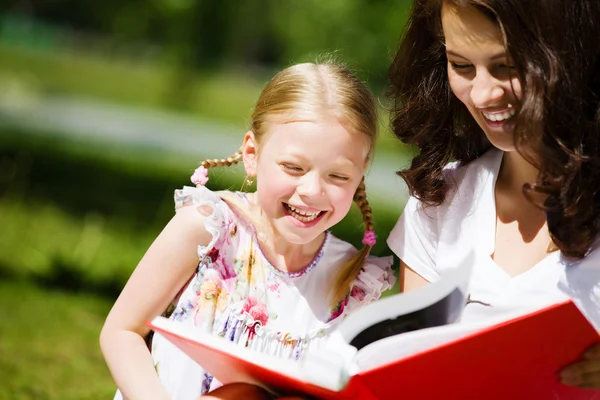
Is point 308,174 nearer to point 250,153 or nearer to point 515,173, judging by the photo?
point 250,153

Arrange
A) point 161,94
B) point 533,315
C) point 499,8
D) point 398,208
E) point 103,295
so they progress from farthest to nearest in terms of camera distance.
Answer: point 161,94 < point 398,208 < point 103,295 < point 499,8 < point 533,315

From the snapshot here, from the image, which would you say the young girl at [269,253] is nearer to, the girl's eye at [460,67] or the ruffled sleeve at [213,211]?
the ruffled sleeve at [213,211]

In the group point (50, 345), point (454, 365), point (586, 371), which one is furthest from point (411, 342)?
point (50, 345)

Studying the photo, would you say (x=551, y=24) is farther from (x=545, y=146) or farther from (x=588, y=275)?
(x=588, y=275)

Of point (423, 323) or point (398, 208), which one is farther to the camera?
point (398, 208)

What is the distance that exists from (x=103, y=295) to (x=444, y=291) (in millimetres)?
2863

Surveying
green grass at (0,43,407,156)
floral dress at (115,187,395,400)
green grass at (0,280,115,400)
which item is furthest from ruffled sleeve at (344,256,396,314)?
green grass at (0,43,407,156)

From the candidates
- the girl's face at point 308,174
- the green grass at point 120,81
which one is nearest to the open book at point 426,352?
the girl's face at point 308,174

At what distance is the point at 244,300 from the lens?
2.30 meters

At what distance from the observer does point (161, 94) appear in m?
13.8

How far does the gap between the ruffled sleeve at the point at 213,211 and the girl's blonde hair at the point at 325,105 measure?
6cm

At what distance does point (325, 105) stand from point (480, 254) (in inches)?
20.7

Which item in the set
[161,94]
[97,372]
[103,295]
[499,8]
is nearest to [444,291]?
[499,8]

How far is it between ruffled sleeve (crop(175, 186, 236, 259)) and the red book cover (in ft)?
1.16
